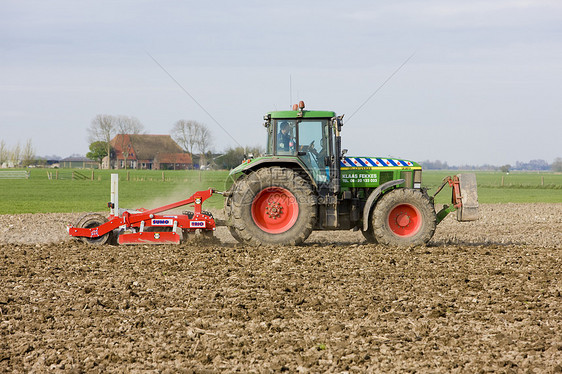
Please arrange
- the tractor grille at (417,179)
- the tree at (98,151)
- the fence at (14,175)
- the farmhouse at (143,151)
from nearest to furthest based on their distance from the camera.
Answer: the tractor grille at (417,179), the fence at (14,175), the farmhouse at (143,151), the tree at (98,151)

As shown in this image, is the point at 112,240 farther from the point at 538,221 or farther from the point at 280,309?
the point at 538,221

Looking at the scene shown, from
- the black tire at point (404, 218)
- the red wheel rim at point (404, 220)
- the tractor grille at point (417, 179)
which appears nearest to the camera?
the black tire at point (404, 218)

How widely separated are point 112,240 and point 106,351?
5903 mm

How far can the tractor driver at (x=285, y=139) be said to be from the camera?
420 inches

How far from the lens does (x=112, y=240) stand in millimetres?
11133

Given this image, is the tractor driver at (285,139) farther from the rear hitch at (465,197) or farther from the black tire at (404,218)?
the rear hitch at (465,197)

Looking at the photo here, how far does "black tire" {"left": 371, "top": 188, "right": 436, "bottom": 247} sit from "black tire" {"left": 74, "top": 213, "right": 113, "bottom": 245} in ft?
15.9

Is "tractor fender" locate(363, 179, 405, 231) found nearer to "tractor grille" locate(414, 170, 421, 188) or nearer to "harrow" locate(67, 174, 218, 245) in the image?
"tractor grille" locate(414, 170, 421, 188)

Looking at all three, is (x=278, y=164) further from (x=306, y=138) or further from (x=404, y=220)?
(x=404, y=220)

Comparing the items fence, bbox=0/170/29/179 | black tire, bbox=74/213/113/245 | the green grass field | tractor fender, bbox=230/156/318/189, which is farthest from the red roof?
tractor fender, bbox=230/156/318/189

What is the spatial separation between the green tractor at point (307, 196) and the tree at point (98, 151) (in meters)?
77.8

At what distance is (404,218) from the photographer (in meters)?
10.9

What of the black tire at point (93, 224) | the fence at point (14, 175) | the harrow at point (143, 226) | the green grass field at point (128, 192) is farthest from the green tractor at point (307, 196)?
the fence at point (14, 175)

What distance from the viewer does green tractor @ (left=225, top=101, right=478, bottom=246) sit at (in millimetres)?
10523
